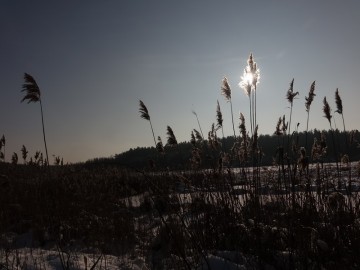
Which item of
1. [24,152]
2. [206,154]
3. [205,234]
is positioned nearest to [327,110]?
[206,154]

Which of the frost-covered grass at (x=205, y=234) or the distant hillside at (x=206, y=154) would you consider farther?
the distant hillside at (x=206, y=154)

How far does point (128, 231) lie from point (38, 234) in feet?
5.27

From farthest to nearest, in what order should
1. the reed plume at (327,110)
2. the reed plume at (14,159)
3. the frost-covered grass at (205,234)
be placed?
1. the reed plume at (14,159)
2. the reed plume at (327,110)
3. the frost-covered grass at (205,234)

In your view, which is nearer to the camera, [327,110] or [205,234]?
[205,234]

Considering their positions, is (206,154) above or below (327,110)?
below

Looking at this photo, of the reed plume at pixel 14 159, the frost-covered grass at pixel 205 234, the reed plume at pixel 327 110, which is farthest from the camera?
the reed plume at pixel 14 159

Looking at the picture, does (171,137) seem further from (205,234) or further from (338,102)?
(338,102)

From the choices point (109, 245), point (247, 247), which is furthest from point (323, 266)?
point (109, 245)

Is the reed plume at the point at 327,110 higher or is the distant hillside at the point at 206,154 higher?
the reed plume at the point at 327,110

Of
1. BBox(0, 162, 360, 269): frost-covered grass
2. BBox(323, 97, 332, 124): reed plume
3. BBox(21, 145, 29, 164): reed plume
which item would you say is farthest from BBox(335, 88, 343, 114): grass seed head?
BBox(21, 145, 29, 164): reed plume

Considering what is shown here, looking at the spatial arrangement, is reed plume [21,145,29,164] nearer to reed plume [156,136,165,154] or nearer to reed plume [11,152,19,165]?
reed plume [11,152,19,165]

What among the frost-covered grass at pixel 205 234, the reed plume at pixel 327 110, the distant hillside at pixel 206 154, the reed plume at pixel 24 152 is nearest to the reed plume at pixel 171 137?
the distant hillside at pixel 206 154

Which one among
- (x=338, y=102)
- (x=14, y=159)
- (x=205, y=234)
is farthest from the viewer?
(x=14, y=159)

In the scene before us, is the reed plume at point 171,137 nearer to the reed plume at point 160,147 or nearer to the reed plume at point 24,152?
the reed plume at point 160,147
